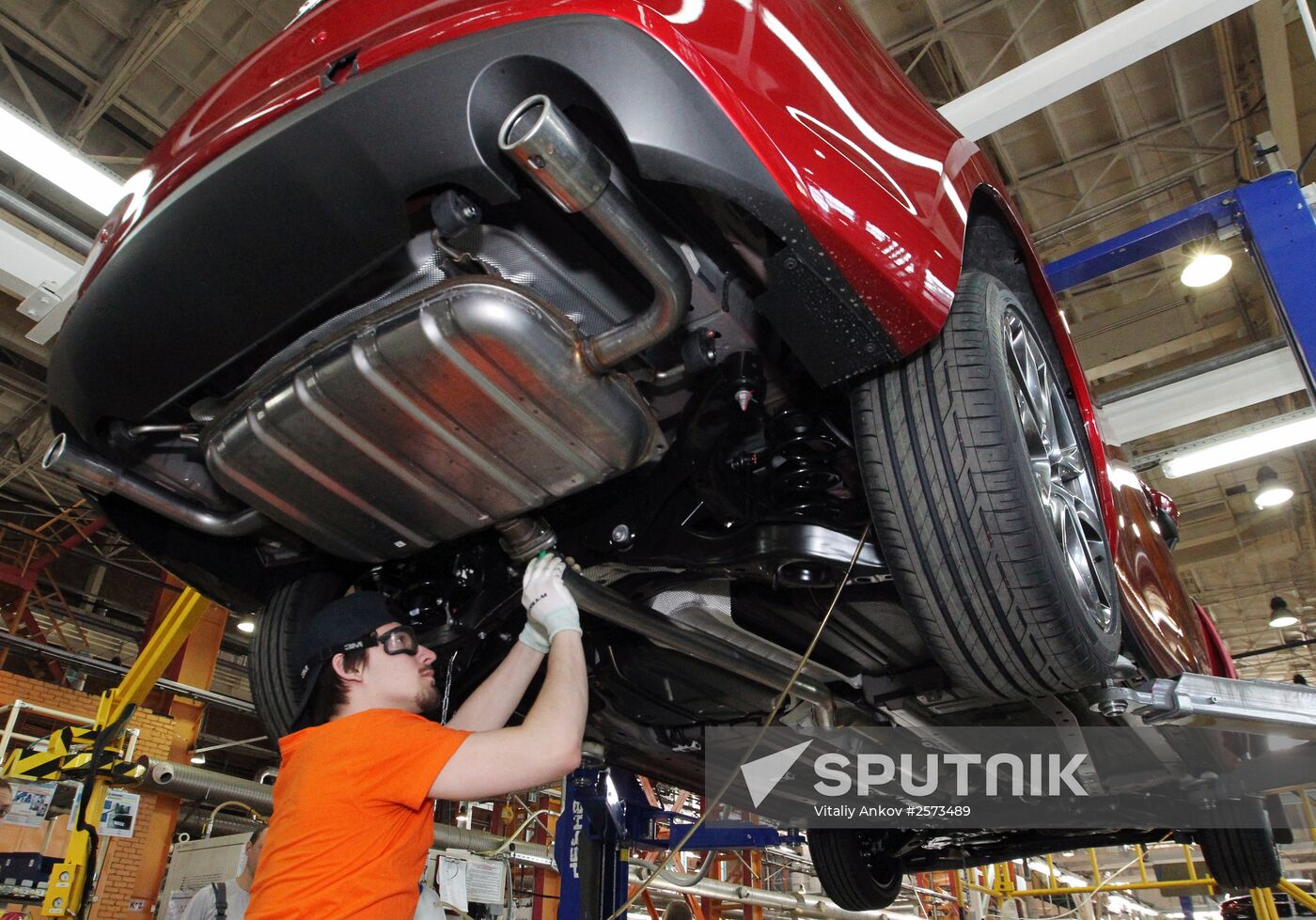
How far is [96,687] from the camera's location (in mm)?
Answer: 12062

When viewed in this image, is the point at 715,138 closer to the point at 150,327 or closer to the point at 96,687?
the point at 150,327

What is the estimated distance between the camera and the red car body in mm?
1088

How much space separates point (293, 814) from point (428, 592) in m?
0.75

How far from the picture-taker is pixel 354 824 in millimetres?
1396

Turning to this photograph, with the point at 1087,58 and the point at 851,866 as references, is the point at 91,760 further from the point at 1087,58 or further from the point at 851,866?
the point at 1087,58

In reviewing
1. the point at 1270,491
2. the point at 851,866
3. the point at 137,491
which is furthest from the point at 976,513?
the point at 1270,491

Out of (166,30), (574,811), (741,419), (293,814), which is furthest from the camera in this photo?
(166,30)

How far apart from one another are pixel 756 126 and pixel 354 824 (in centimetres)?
119

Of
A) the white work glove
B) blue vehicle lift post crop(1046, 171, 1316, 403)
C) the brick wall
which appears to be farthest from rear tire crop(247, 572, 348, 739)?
the brick wall

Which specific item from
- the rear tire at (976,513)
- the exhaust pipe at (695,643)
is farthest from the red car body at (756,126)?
the exhaust pipe at (695,643)

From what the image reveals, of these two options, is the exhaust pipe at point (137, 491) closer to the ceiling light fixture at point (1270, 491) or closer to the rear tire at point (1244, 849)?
the rear tire at point (1244, 849)

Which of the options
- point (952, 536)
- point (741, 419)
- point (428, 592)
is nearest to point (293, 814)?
point (428, 592)

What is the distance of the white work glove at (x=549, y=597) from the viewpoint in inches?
67.1

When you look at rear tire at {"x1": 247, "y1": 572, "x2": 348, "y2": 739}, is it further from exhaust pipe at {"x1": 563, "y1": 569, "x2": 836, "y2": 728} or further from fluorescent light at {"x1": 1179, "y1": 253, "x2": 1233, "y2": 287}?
fluorescent light at {"x1": 1179, "y1": 253, "x2": 1233, "y2": 287}
